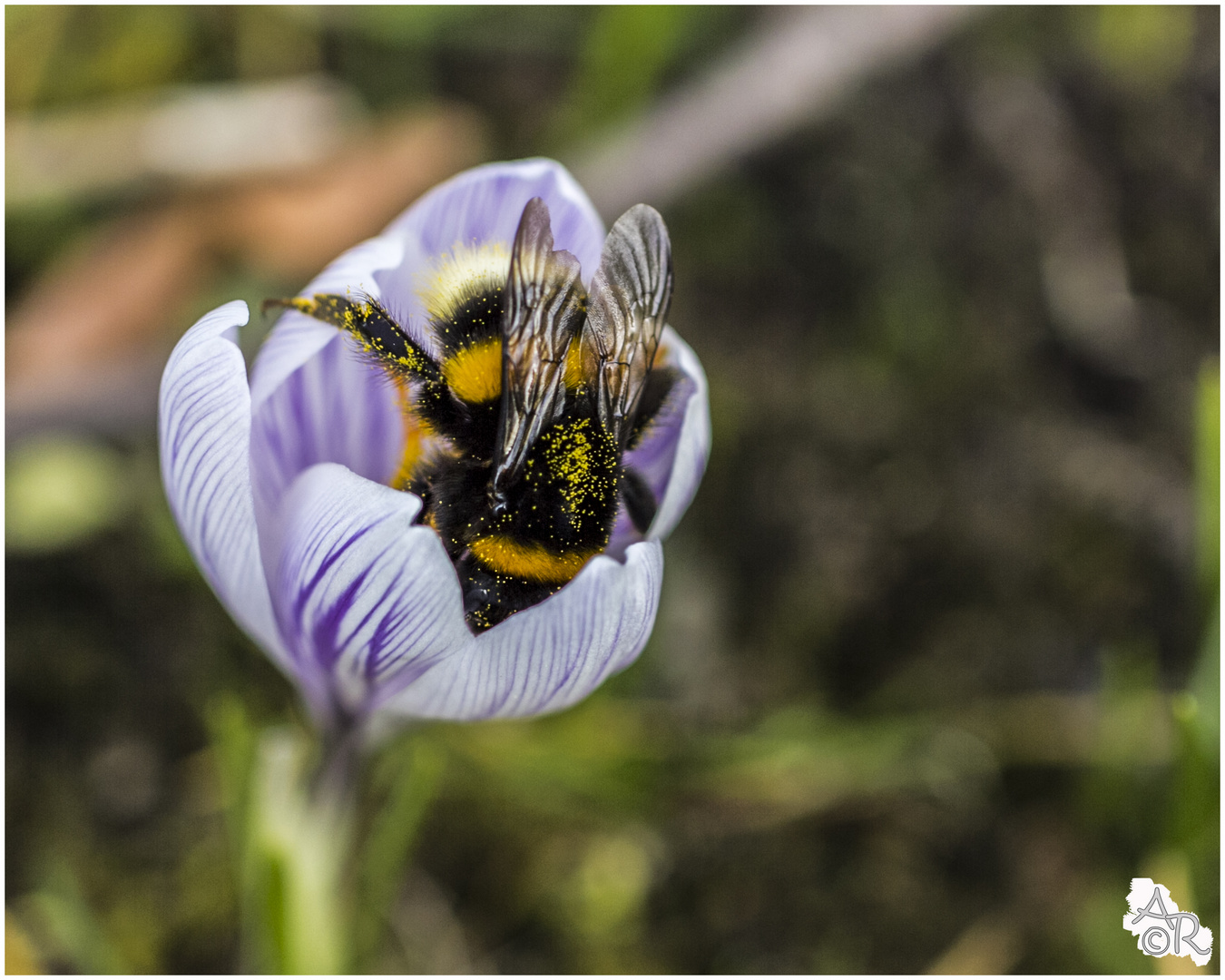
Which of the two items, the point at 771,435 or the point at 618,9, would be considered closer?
the point at 618,9

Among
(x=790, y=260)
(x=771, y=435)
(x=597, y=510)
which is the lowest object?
(x=771, y=435)

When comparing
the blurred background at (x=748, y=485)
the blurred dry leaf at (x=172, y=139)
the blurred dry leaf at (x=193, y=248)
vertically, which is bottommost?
the blurred background at (x=748, y=485)

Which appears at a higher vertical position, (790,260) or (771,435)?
(790,260)

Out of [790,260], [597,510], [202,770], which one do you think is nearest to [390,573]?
[597,510]

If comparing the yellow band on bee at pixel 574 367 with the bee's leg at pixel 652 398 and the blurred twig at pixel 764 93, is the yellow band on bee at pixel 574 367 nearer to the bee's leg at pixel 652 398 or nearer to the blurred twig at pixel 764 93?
the bee's leg at pixel 652 398

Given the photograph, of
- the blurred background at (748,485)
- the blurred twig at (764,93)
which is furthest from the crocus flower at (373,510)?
the blurred twig at (764,93)

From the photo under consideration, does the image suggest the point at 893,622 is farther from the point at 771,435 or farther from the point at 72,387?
the point at 72,387

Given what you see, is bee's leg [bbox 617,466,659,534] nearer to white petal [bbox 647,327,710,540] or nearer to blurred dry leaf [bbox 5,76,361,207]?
white petal [bbox 647,327,710,540]

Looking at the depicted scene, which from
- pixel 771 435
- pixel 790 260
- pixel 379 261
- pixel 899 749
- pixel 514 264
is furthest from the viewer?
pixel 790 260
